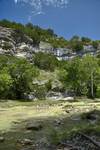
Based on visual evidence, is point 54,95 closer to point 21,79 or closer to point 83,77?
point 83,77

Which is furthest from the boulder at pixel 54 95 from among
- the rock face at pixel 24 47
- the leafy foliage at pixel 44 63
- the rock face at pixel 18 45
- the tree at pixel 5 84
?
the rock face at pixel 18 45

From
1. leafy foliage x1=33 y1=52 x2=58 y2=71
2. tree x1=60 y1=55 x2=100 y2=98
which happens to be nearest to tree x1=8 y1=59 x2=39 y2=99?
tree x1=60 y1=55 x2=100 y2=98

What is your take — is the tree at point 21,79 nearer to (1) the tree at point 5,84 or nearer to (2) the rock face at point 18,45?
(1) the tree at point 5,84

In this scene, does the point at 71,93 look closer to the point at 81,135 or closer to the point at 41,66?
the point at 41,66

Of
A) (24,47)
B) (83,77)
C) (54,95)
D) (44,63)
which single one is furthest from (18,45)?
(83,77)

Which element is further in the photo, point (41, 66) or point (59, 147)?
point (41, 66)

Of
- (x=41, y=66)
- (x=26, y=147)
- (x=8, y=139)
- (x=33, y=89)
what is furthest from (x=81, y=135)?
(x=41, y=66)

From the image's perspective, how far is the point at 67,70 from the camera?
11231 cm

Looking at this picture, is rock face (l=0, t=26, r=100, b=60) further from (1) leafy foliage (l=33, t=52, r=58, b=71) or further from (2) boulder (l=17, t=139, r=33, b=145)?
(2) boulder (l=17, t=139, r=33, b=145)

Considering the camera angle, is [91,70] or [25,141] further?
[91,70]

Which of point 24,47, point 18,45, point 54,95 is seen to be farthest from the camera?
point 18,45

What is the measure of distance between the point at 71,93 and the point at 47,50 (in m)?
70.9

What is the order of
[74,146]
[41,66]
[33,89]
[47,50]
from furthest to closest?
[47,50]
[41,66]
[33,89]
[74,146]

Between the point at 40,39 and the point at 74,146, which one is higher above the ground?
the point at 40,39
